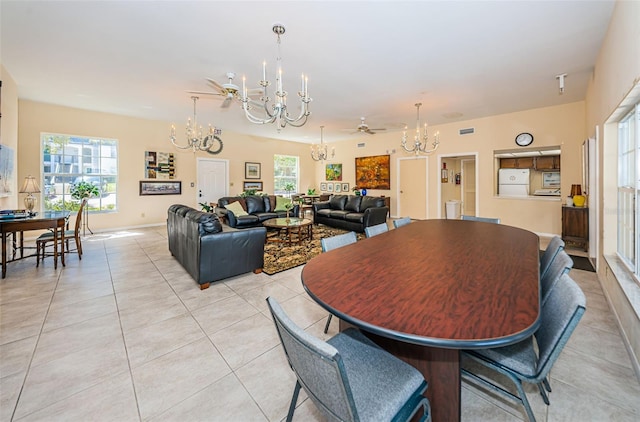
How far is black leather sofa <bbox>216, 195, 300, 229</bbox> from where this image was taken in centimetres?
569

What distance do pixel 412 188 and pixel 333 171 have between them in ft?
10.3

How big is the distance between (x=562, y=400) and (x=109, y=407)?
98.9 inches

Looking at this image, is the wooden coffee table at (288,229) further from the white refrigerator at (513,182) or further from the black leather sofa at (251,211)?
the white refrigerator at (513,182)

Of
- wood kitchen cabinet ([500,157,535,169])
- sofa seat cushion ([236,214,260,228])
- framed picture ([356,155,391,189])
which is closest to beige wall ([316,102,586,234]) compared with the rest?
framed picture ([356,155,391,189])

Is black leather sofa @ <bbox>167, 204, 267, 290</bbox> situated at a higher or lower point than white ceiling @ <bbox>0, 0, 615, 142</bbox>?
lower

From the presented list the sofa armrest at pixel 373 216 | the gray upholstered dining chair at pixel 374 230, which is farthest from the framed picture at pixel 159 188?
the gray upholstered dining chair at pixel 374 230

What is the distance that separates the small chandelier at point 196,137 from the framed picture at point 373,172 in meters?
4.66

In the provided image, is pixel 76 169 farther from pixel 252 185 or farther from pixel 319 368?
pixel 319 368

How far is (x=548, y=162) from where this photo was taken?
6.08 metres

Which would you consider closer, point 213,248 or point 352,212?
point 213,248

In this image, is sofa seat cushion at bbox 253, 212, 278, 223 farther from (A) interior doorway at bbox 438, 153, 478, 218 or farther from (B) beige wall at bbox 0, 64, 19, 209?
(A) interior doorway at bbox 438, 153, 478, 218

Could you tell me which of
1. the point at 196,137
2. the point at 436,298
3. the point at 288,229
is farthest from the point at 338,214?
the point at 436,298

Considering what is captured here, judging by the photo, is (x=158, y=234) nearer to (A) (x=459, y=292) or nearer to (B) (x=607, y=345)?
(A) (x=459, y=292)

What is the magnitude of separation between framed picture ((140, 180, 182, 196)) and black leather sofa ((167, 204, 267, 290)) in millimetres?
3977
